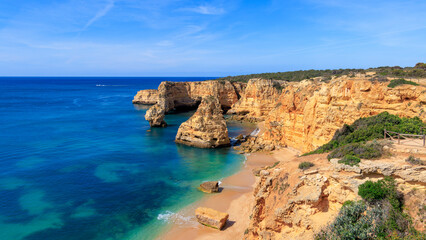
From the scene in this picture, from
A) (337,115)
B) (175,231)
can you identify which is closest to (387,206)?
(175,231)

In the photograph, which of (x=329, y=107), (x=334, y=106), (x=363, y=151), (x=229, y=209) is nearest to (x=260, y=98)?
(x=329, y=107)

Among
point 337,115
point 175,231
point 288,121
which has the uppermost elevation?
point 337,115

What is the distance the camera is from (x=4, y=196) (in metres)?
21.8

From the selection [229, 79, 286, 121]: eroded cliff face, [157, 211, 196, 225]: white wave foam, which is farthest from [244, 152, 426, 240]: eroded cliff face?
[229, 79, 286, 121]: eroded cliff face

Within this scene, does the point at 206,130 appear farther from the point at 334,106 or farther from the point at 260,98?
the point at 260,98

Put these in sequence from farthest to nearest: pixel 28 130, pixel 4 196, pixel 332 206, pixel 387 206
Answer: pixel 28 130 < pixel 4 196 < pixel 332 206 < pixel 387 206

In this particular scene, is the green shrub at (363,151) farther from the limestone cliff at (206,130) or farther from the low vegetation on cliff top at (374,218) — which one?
the limestone cliff at (206,130)

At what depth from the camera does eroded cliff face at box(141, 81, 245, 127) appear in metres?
71.4

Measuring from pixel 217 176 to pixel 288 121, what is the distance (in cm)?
1228

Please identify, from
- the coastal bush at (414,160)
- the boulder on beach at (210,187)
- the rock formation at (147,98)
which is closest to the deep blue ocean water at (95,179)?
the boulder on beach at (210,187)

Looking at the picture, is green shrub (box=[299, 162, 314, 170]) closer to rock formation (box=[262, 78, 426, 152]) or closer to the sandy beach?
the sandy beach

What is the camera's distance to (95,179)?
25.8m

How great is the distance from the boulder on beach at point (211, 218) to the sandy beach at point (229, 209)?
31cm

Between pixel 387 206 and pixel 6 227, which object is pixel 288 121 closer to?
pixel 387 206
